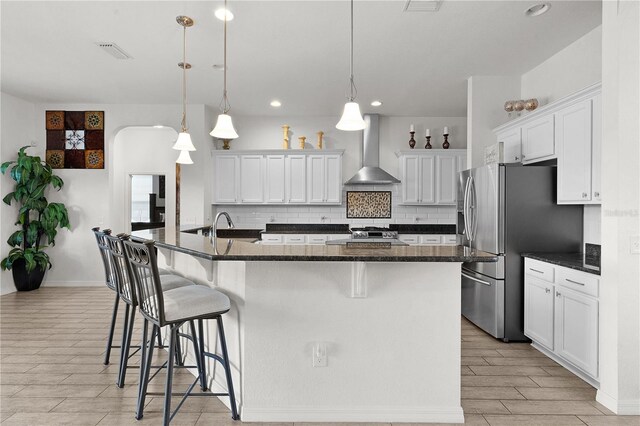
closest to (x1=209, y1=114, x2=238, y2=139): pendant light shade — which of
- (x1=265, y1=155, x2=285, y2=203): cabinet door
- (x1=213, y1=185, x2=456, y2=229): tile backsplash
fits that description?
(x1=265, y1=155, x2=285, y2=203): cabinet door

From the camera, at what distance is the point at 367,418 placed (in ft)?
8.04

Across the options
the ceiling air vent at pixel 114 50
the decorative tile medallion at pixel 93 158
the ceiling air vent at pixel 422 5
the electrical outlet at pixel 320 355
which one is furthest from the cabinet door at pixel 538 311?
the decorative tile medallion at pixel 93 158

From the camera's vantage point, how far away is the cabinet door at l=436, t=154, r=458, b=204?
674 centimetres

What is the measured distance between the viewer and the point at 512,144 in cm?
455

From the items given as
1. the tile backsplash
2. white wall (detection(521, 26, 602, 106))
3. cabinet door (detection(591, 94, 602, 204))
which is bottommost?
the tile backsplash

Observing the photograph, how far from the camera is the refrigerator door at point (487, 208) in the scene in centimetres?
398

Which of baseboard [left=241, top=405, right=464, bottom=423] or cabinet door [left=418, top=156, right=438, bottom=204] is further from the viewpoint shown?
cabinet door [left=418, top=156, right=438, bottom=204]

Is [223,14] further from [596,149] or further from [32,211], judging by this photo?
[32,211]

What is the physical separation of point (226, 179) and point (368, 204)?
7.98 feet

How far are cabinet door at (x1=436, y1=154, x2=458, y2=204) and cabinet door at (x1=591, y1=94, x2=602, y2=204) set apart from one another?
11.2 ft

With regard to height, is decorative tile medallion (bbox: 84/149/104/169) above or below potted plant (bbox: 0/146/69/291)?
above

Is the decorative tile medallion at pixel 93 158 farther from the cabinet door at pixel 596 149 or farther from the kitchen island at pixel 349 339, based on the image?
the cabinet door at pixel 596 149

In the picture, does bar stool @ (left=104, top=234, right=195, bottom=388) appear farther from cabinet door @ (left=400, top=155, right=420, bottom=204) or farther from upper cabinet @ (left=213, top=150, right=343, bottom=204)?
cabinet door @ (left=400, top=155, right=420, bottom=204)

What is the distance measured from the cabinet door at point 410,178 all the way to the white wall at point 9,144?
5.89 m
